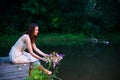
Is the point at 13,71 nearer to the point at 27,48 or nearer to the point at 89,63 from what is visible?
the point at 27,48

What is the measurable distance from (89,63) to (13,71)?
5749 mm

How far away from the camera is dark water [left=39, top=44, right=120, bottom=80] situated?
9.38 meters

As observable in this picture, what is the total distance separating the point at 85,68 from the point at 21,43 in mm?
4478

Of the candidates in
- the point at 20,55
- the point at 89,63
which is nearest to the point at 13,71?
the point at 20,55

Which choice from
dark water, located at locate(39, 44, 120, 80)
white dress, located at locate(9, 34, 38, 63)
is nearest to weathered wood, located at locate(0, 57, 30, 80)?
white dress, located at locate(9, 34, 38, 63)

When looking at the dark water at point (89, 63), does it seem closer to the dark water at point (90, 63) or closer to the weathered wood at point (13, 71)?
the dark water at point (90, 63)

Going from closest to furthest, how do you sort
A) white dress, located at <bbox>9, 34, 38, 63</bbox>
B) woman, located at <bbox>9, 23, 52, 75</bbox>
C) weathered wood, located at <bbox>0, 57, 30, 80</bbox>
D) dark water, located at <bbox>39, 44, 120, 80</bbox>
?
1. weathered wood, located at <bbox>0, 57, 30, 80</bbox>
2. woman, located at <bbox>9, 23, 52, 75</bbox>
3. white dress, located at <bbox>9, 34, 38, 63</bbox>
4. dark water, located at <bbox>39, 44, 120, 80</bbox>

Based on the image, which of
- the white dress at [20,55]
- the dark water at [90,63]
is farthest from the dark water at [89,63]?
the white dress at [20,55]

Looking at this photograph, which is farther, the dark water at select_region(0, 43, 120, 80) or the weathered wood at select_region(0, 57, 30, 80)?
the dark water at select_region(0, 43, 120, 80)

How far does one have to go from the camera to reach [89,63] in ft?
36.9

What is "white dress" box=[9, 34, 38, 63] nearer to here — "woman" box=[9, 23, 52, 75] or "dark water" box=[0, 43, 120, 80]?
"woman" box=[9, 23, 52, 75]

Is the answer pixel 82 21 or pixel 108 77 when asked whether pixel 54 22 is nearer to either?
pixel 82 21

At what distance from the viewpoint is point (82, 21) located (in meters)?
→ 21.0

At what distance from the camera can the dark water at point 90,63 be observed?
9.38m
